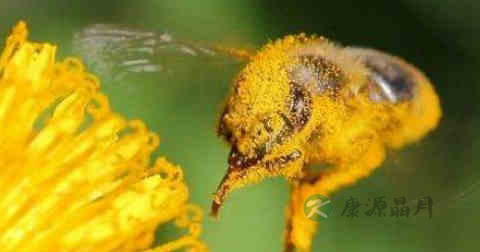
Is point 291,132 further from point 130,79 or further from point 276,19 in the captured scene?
point 276,19

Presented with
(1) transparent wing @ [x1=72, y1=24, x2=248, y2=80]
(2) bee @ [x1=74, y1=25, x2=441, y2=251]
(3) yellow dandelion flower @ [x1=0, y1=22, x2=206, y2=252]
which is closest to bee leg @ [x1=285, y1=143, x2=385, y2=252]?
(2) bee @ [x1=74, y1=25, x2=441, y2=251]

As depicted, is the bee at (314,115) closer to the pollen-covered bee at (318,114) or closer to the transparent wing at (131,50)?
the pollen-covered bee at (318,114)

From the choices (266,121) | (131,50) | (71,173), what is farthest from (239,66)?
(71,173)

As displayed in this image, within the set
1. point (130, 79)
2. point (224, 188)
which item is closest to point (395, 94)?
point (224, 188)

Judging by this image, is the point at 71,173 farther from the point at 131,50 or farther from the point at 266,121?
the point at 266,121

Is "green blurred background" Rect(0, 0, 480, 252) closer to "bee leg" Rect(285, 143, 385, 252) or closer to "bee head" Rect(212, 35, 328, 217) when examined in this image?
"bee leg" Rect(285, 143, 385, 252)
